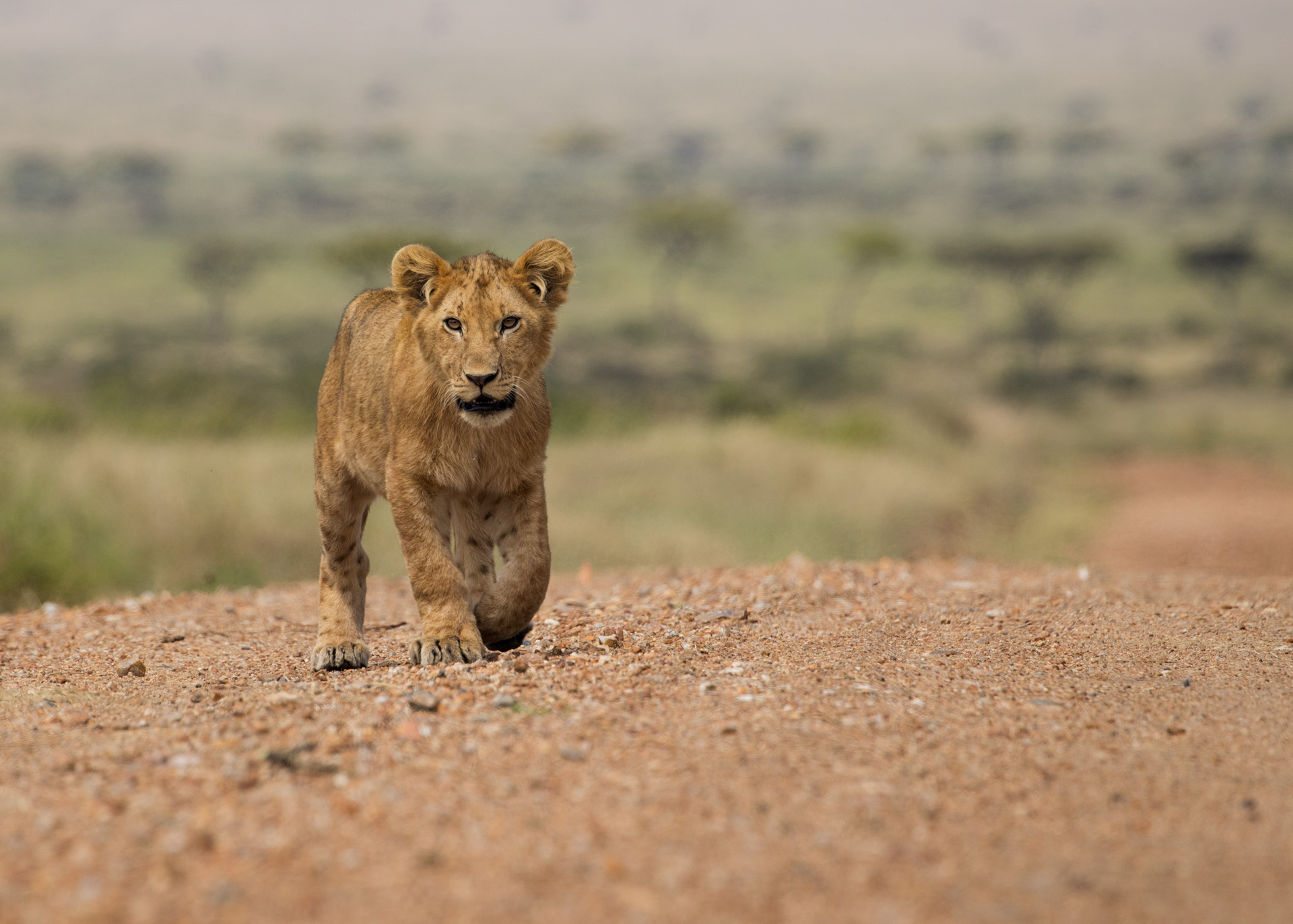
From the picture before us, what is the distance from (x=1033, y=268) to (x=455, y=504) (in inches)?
2232

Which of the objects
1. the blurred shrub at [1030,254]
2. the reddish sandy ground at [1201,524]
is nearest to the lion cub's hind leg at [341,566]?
the reddish sandy ground at [1201,524]

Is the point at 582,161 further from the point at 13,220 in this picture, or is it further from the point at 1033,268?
the point at 1033,268

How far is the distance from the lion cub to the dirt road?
0.33 m

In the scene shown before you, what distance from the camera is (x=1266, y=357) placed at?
55156mm

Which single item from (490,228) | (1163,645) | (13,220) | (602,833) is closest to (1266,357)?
(490,228)

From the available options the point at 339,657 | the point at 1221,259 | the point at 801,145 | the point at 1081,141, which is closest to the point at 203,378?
the point at 339,657

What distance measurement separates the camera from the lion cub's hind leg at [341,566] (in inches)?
262

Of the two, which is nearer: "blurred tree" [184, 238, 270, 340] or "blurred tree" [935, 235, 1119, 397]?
"blurred tree" [184, 238, 270, 340]

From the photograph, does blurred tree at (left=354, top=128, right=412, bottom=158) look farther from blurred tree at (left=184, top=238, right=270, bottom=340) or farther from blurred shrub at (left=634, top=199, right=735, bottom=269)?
blurred tree at (left=184, top=238, right=270, bottom=340)

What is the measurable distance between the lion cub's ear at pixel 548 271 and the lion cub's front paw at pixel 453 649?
165 cm

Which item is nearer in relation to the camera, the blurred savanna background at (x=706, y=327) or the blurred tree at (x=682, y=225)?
the blurred savanna background at (x=706, y=327)

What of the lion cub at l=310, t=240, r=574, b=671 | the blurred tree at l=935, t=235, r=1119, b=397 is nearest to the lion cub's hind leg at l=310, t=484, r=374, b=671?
the lion cub at l=310, t=240, r=574, b=671

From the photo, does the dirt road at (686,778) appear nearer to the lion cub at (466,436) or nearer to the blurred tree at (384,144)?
the lion cub at (466,436)

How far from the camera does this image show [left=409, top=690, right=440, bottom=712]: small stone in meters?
4.85
